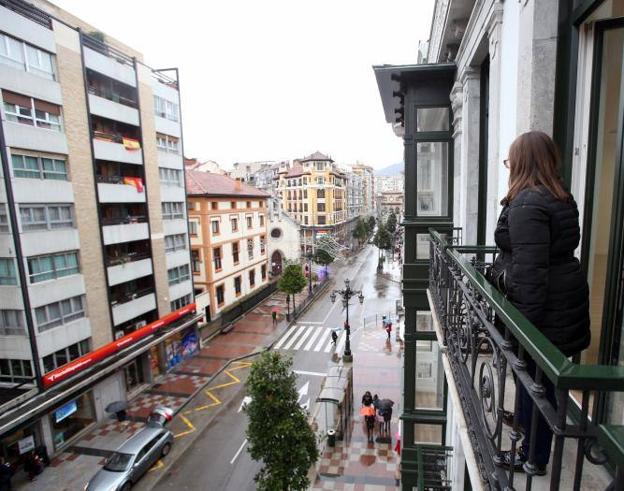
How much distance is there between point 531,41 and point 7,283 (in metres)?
16.8

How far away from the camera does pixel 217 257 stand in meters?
28.9

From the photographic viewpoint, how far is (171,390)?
2028cm

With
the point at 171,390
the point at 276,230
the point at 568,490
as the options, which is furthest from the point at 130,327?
the point at 276,230

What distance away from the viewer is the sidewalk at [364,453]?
13203 millimetres

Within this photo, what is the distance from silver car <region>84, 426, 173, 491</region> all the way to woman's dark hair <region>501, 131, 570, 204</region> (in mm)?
15046

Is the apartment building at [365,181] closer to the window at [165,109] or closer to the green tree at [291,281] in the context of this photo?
the green tree at [291,281]

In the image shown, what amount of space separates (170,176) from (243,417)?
14437mm

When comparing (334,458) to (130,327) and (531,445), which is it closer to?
(130,327)

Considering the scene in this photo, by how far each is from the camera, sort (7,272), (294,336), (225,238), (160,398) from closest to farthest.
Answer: (7,272), (160,398), (294,336), (225,238)

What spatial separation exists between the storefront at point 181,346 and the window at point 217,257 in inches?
224

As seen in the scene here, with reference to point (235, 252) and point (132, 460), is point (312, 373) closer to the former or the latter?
point (132, 460)

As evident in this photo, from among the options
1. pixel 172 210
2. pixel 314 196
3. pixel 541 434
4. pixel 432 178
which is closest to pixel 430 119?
pixel 432 178

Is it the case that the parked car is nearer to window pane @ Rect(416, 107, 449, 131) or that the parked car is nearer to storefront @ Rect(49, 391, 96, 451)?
storefront @ Rect(49, 391, 96, 451)

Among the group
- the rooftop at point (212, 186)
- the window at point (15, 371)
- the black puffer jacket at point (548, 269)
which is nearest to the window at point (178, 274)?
the rooftop at point (212, 186)
